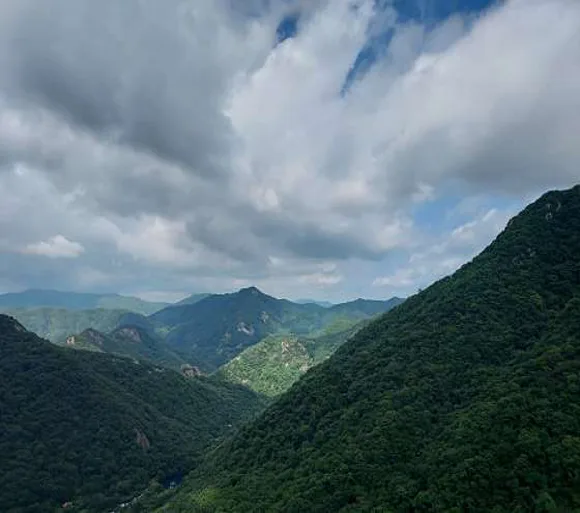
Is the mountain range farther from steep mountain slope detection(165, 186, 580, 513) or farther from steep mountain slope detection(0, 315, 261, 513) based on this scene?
steep mountain slope detection(0, 315, 261, 513)

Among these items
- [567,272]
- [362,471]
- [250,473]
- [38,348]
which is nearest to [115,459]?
[38,348]

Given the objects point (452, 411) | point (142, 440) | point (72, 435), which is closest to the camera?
point (452, 411)

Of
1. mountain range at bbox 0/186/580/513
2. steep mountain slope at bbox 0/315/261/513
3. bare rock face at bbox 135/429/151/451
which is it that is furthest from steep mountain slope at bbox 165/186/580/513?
bare rock face at bbox 135/429/151/451

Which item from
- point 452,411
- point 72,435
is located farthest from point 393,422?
point 72,435

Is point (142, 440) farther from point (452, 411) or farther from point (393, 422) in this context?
point (452, 411)

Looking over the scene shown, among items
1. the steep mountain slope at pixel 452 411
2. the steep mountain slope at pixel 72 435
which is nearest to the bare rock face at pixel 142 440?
the steep mountain slope at pixel 72 435
